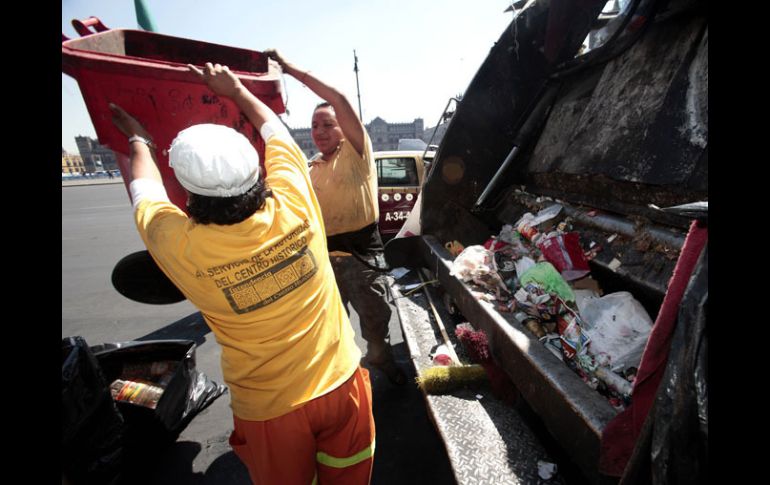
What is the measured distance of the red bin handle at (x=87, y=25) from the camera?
1716 mm

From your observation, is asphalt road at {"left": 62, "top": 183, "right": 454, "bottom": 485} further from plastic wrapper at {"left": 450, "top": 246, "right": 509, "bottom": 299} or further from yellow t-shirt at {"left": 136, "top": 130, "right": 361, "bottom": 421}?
yellow t-shirt at {"left": 136, "top": 130, "right": 361, "bottom": 421}

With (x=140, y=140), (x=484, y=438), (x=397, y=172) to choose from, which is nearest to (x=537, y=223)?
(x=484, y=438)

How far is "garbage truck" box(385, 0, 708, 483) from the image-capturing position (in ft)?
2.85

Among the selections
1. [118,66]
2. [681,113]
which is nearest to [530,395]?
[681,113]

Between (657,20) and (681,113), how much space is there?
80 centimetres

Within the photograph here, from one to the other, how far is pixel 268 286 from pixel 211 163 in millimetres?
408

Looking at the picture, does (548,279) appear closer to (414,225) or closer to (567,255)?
(567,255)

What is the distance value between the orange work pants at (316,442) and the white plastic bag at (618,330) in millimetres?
998

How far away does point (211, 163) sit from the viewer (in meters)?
1.04

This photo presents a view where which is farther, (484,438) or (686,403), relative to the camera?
(484,438)

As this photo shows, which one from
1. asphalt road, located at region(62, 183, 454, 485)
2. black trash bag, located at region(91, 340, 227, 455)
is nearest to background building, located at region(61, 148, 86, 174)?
asphalt road, located at region(62, 183, 454, 485)

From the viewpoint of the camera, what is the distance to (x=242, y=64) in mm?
1979

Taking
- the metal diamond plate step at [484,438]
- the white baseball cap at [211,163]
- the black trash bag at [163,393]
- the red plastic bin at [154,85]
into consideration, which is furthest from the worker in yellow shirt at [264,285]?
the black trash bag at [163,393]
